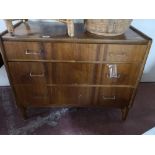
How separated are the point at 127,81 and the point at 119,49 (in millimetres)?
287

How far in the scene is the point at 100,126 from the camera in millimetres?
1474

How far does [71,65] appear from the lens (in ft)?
3.70

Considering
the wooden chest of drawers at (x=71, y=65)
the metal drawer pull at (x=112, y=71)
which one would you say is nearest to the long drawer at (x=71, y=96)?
the wooden chest of drawers at (x=71, y=65)

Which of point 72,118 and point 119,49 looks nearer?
point 119,49

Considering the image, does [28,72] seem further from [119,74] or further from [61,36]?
[119,74]

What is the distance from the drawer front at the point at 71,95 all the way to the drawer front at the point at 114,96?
3.6 inches

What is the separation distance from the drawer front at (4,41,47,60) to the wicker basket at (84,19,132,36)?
373 mm

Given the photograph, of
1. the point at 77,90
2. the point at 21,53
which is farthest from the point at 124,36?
the point at 21,53

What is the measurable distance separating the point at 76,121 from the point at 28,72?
0.67m

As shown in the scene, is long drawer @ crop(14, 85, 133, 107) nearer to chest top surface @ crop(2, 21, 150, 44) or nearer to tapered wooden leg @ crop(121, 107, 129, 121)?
tapered wooden leg @ crop(121, 107, 129, 121)

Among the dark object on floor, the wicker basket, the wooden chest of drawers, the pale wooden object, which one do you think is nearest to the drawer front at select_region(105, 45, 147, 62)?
the wooden chest of drawers

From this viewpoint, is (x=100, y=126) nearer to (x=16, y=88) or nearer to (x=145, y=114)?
(x=145, y=114)

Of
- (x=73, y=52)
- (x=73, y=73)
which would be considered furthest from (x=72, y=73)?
(x=73, y=52)

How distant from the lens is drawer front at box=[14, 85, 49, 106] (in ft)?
4.13
